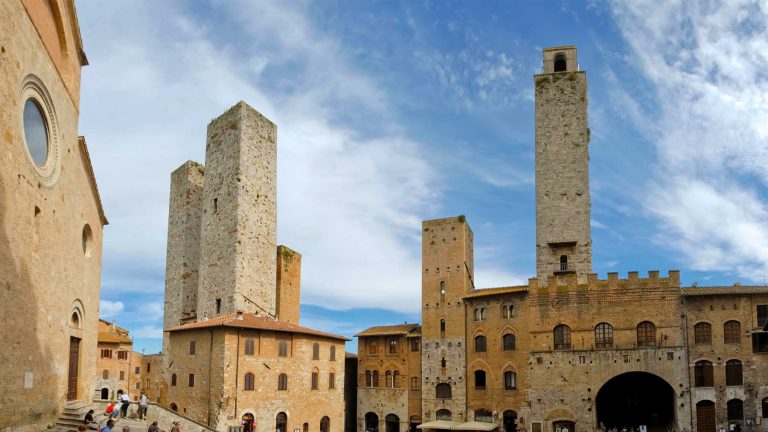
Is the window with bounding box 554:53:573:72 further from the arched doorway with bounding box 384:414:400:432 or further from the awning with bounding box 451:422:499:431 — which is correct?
the arched doorway with bounding box 384:414:400:432

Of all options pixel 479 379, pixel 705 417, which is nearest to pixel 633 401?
pixel 705 417

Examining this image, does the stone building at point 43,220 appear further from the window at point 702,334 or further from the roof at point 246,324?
the window at point 702,334

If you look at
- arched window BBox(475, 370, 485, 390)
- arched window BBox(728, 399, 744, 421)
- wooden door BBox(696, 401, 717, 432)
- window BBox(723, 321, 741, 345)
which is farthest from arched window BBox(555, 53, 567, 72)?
arched window BBox(728, 399, 744, 421)

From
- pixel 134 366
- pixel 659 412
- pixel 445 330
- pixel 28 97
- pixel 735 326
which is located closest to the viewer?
pixel 28 97

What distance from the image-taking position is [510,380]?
43188 millimetres

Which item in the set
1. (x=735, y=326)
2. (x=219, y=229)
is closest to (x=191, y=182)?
(x=219, y=229)

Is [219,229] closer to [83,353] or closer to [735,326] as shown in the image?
[83,353]

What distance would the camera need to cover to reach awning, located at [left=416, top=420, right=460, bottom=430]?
42875mm

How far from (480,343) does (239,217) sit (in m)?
17.2

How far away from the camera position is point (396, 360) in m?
49.6

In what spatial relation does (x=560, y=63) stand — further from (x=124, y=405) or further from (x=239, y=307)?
(x=124, y=405)

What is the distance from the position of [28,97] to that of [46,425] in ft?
28.1

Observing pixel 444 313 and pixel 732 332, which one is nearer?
pixel 732 332

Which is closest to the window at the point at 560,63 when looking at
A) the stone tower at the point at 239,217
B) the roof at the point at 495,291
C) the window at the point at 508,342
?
the roof at the point at 495,291
